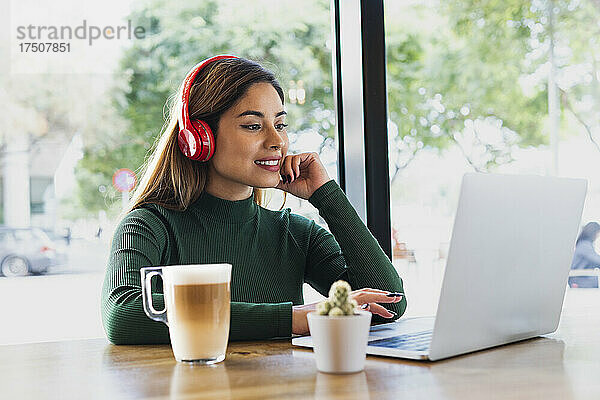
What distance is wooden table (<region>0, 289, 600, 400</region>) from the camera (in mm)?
849

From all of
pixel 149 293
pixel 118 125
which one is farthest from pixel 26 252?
pixel 149 293

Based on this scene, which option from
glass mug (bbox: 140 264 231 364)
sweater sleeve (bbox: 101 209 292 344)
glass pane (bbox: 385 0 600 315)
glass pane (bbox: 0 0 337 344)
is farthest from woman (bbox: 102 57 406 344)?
glass pane (bbox: 385 0 600 315)

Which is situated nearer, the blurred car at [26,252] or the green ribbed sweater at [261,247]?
the green ribbed sweater at [261,247]

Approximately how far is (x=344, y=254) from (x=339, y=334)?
73cm

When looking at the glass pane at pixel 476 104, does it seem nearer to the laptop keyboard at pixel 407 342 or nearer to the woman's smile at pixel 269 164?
the woman's smile at pixel 269 164

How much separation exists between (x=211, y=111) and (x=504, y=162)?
6.59 feet

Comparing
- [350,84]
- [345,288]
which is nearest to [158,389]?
[345,288]

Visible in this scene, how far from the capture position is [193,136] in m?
1.61

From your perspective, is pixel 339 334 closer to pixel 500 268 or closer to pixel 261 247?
pixel 500 268

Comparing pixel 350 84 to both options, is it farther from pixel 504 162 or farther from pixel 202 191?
pixel 504 162

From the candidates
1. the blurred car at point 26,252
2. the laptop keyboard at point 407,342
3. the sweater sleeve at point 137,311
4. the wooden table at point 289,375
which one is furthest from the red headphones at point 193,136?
the blurred car at point 26,252

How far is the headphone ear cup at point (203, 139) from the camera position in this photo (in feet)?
5.32

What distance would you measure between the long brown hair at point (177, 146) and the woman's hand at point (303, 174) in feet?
0.60

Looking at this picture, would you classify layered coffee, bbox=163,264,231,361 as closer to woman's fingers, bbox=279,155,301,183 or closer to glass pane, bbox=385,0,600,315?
woman's fingers, bbox=279,155,301,183
